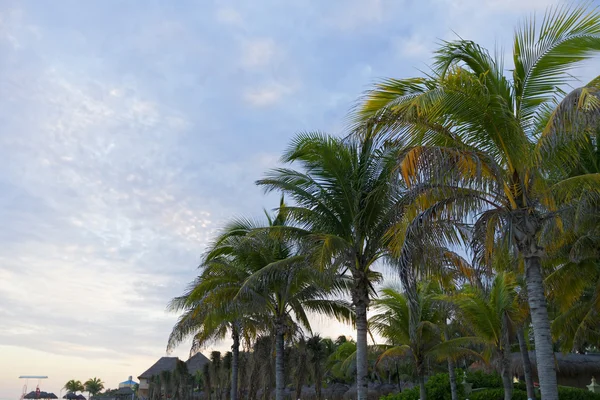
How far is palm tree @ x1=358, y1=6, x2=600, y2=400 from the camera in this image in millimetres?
8242

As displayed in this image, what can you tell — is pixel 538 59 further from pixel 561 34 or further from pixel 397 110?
pixel 397 110

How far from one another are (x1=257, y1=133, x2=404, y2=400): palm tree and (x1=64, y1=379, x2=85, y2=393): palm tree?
11750cm

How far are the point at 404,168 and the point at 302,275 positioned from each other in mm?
9154

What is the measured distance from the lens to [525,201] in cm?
846

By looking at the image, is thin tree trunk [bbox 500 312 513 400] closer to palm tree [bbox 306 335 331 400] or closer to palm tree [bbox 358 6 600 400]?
palm tree [bbox 358 6 600 400]

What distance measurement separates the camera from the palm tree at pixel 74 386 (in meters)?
116

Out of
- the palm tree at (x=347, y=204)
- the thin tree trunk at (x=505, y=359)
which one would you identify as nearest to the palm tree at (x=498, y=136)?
the palm tree at (x=347, y=204)

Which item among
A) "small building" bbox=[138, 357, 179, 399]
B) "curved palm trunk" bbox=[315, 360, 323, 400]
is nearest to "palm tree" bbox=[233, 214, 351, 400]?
"curved palm trunk" bbox=[315, 360, 323, 400]

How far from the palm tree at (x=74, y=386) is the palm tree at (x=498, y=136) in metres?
123

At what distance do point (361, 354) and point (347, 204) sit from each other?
348cm

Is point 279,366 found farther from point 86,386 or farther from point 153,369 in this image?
point 86,386

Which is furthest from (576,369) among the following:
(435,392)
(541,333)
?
(541,333)

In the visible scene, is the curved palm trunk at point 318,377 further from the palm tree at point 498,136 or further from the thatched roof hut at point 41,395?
the thatched roof hut at point 41,395

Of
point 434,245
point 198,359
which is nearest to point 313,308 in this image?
point 434,245
